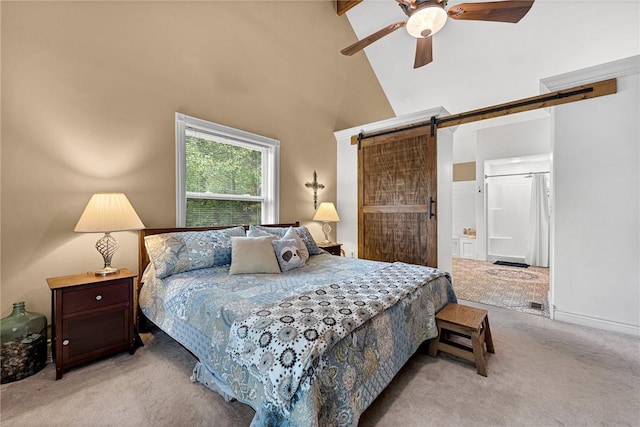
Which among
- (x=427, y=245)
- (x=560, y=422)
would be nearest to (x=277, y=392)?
(x=560, y=422)

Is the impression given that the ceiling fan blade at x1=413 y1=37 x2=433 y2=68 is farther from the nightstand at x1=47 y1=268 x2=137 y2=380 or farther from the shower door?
the shower door

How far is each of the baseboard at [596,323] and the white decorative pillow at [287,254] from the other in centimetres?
276

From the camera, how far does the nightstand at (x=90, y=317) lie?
6.02 feet

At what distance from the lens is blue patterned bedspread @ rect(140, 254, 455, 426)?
3.83 ft

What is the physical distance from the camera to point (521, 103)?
10.1 ft

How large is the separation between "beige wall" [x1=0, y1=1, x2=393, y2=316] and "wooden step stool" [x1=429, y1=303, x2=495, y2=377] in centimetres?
246

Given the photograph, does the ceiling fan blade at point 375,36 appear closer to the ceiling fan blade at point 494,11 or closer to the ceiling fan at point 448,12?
the ceiling fan at point 448,12

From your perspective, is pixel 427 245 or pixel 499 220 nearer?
pixel 427 245

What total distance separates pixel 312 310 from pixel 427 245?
2.76 m

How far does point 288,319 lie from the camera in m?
1.30

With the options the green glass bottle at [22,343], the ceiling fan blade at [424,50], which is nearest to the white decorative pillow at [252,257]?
the green glass bottle at [22,343]

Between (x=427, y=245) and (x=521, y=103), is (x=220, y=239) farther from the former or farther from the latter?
(x=521, y=103)

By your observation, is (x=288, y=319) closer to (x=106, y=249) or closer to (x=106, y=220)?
(x=106, y=220)

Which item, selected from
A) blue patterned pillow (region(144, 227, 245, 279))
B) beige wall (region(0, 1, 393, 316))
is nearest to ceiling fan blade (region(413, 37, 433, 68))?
beige wall (region(0, 1, 393, 316))
